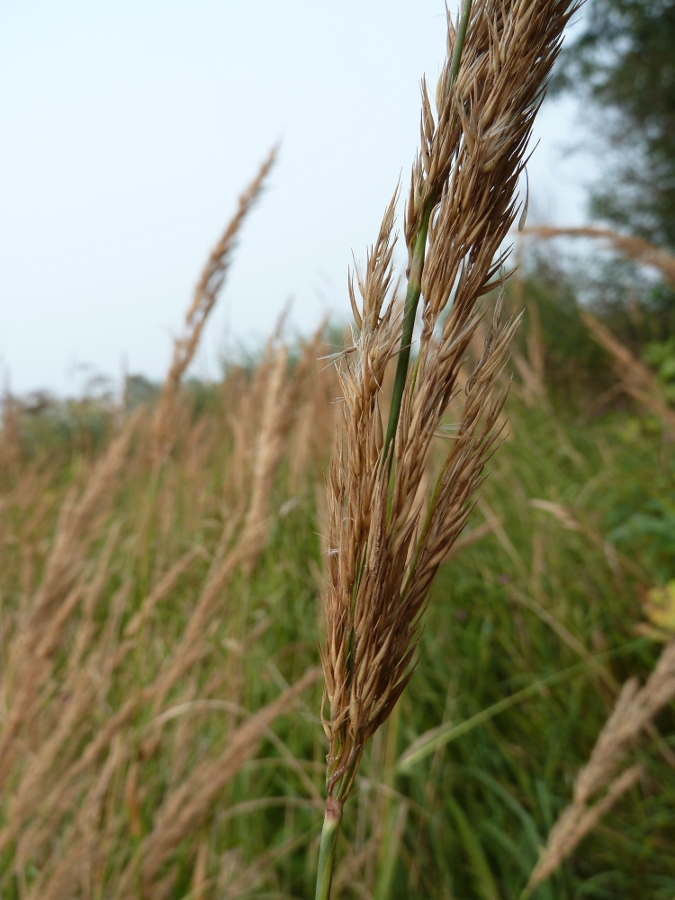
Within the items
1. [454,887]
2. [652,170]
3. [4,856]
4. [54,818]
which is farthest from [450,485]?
[652,170]

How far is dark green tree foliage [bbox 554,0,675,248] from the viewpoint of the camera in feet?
27.2

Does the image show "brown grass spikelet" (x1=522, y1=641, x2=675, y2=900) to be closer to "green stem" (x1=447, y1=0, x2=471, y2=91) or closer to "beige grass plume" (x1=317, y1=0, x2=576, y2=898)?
"beige grass plume" (x1=317, y1=0, x2=576, y2=898)

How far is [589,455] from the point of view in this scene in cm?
434

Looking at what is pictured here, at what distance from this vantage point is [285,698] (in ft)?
4.26

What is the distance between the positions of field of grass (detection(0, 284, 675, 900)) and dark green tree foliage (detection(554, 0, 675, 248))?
273 inches

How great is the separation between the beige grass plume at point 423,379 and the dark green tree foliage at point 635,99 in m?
9.40

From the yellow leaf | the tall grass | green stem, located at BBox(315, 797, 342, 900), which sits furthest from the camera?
the yellow leaf

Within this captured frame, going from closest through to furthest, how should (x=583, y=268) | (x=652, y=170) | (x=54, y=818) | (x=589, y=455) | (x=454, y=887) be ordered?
(x=54, y=818)
(x=454, y=887)
(x=589, y=455)
(x=652, y=170)
(x=583, y=268)

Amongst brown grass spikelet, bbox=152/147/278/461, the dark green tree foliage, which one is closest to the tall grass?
brown grass spikelet, bbox=152/147/278/461

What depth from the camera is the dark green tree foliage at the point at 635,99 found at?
8.30 metres

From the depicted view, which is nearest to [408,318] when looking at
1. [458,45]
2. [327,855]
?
[458,45]

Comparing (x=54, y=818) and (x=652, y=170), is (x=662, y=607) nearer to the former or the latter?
(x=54, y=818)

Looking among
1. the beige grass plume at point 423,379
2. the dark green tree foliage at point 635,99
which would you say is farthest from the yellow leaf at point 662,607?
the dark green tree foliage at point 635,99

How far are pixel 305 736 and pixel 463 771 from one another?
465 millimetres
